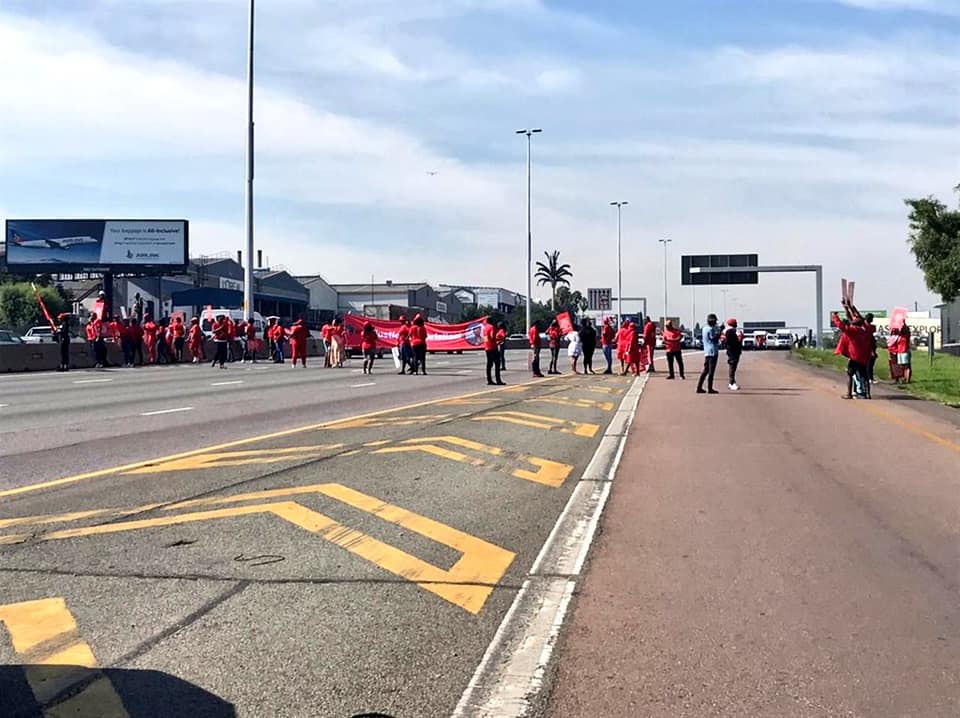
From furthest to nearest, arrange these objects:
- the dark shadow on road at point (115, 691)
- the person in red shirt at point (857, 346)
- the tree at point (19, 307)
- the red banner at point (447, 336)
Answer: the tree at point (19, 307) < the red banner at point (447, 336) < the person in red shirt at point (857, 346) < the dark shadow on road at point (115, 691)


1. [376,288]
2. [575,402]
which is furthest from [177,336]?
[376,288]

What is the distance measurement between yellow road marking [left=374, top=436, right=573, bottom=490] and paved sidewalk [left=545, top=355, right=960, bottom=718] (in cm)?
72

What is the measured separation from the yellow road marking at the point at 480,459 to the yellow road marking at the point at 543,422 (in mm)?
2079

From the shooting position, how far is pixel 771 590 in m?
6.07

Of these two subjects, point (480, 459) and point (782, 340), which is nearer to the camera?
point (480, 459)

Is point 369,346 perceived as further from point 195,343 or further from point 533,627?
point 533,627

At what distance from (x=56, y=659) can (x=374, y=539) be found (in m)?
2.75

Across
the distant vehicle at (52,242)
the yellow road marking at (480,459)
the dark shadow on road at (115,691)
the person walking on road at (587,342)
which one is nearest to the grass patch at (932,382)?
the person walking on road at (587,342)

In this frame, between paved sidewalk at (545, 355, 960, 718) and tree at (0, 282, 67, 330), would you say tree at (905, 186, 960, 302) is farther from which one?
tree at (0, 282, 67, 330)

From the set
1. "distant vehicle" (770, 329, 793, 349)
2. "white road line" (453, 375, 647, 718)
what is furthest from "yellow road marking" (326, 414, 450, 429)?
"distant vehicle" (770, 329, 793, 349)

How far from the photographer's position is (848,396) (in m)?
20.9

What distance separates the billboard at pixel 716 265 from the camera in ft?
208

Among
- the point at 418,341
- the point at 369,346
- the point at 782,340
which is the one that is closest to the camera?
the point at 418,341

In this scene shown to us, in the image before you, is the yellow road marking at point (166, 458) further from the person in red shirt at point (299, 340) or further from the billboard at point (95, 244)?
the billboard at point (95, 244)
